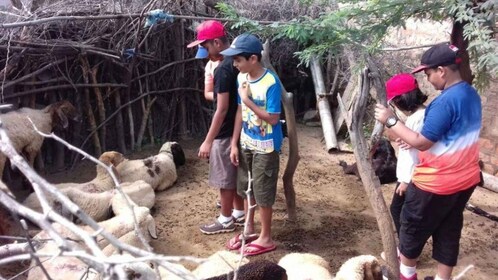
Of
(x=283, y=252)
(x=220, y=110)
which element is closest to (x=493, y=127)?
(x=283, y=252)

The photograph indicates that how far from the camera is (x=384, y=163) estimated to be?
19.3 feet

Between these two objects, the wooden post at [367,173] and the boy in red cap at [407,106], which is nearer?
the wooden post at [367,173]

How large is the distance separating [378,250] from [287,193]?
0.99m

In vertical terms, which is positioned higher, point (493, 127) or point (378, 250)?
point (493, 127)

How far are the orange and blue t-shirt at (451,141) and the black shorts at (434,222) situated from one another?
8 centimetres

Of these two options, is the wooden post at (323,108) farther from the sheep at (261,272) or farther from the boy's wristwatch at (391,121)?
the sheep at (261,272)

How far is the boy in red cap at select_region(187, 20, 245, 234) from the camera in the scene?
407 centimetres

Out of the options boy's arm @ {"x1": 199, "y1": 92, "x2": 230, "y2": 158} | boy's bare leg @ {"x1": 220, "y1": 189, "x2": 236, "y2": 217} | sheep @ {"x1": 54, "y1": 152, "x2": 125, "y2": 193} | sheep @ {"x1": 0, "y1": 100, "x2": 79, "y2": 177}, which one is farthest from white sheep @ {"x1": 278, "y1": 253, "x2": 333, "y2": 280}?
sheep @ {"x1": 0, "y1": 100, "x2": 79, "y2": 177}

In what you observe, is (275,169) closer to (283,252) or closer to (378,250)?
(283,252)

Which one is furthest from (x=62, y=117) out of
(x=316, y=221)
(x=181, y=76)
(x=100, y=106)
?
(x=316, y=221)

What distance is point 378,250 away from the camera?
14.4 ft

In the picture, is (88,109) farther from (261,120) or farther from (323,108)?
(323,108)

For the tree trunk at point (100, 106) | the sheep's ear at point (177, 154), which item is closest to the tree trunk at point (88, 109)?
the tree trunk at point (100, 106)

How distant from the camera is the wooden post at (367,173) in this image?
3178 mm
